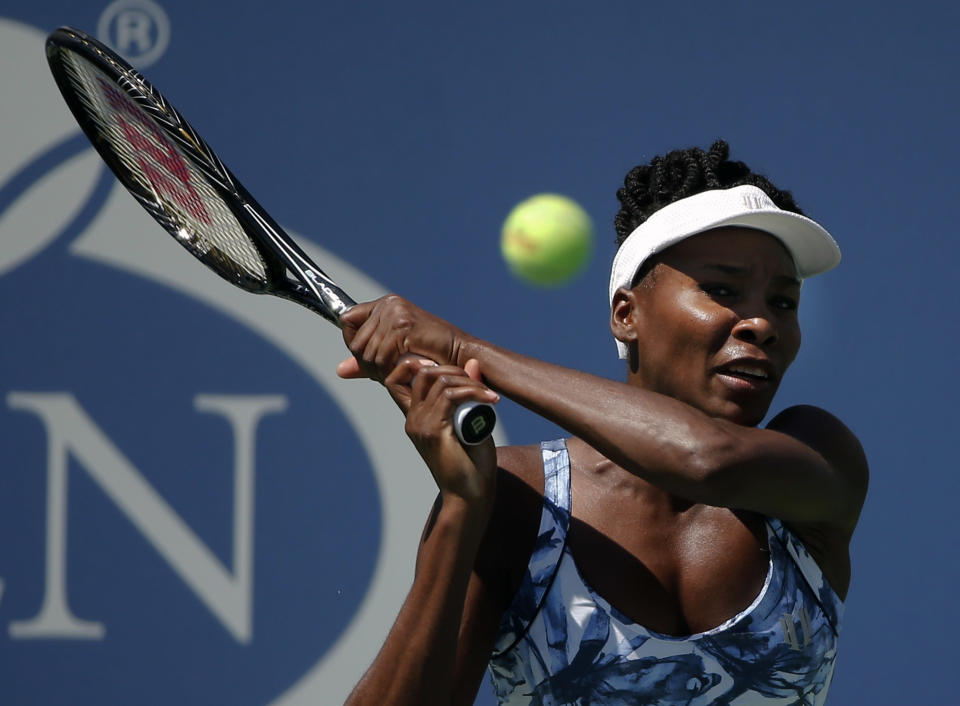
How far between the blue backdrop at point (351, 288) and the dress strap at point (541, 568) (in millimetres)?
1369

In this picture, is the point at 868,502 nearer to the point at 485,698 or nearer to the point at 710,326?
the point at 485,698

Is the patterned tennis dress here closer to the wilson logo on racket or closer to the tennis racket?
the tennis racket

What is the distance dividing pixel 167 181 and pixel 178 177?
0.15 ft

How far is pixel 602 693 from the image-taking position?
183cm

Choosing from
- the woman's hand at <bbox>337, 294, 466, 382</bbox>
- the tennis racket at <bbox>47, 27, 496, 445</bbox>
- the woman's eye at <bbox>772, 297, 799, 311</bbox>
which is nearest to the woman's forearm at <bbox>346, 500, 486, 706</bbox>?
the woman's hand at <bbox>337, 294, 466, 382</bbox>

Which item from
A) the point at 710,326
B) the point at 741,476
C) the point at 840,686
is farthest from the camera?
the point at 840,686

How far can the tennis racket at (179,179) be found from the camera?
2.13 meters

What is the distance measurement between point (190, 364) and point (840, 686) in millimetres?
1811

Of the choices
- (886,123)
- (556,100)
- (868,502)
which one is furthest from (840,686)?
(556,100)

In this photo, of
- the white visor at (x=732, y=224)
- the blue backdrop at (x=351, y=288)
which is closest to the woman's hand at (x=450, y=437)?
the white visor at (x=732, y=224)

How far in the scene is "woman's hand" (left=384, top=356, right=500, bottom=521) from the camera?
1.75m

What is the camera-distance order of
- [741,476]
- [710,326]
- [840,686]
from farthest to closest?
[840,686]
[710,326]
[741,476]

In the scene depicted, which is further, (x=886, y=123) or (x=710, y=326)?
(x=886, y=123)

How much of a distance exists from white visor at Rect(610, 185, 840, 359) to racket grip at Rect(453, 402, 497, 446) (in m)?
0.45
